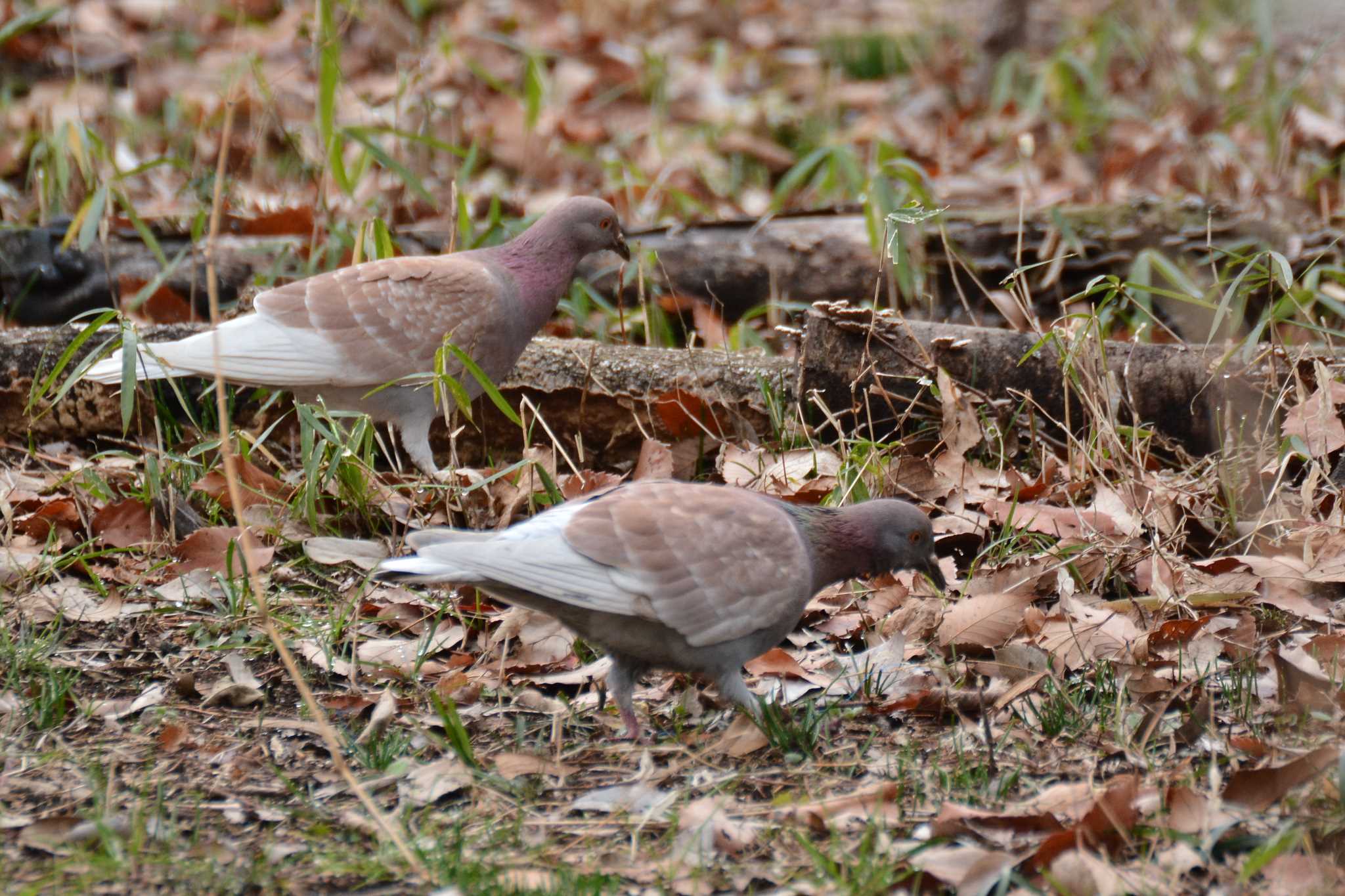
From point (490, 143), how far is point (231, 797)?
4912mm

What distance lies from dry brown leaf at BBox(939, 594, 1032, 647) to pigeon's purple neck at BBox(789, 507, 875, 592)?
1.17ft

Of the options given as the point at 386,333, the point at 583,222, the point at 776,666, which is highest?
the point at 583,222

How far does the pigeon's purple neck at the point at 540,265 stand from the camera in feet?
14.6

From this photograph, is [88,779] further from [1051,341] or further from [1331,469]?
[1331,469]

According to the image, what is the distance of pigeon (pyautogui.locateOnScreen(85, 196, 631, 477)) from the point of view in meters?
4.19

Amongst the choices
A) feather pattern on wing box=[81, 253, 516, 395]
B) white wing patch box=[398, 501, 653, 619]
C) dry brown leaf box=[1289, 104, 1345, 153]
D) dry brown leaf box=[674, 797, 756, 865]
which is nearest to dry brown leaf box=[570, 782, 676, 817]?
dry brown leaf box=[674, 797, 756, 865]

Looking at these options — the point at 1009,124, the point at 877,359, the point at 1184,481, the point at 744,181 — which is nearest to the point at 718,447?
the point at 877,359

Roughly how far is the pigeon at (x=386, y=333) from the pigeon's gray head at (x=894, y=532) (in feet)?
5.11

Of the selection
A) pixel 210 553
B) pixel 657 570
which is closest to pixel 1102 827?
pixel 657 570

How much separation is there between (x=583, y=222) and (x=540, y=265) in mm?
215

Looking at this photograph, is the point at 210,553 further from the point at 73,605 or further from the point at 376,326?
the point at 376,326

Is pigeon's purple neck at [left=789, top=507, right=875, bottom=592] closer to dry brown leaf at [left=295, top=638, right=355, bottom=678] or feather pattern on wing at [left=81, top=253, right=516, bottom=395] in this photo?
dry brown leaf at [left=295, top=638, right=355, bottom=678]

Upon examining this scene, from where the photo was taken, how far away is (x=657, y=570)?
2.84 m

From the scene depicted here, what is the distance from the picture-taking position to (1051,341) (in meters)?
4.23
